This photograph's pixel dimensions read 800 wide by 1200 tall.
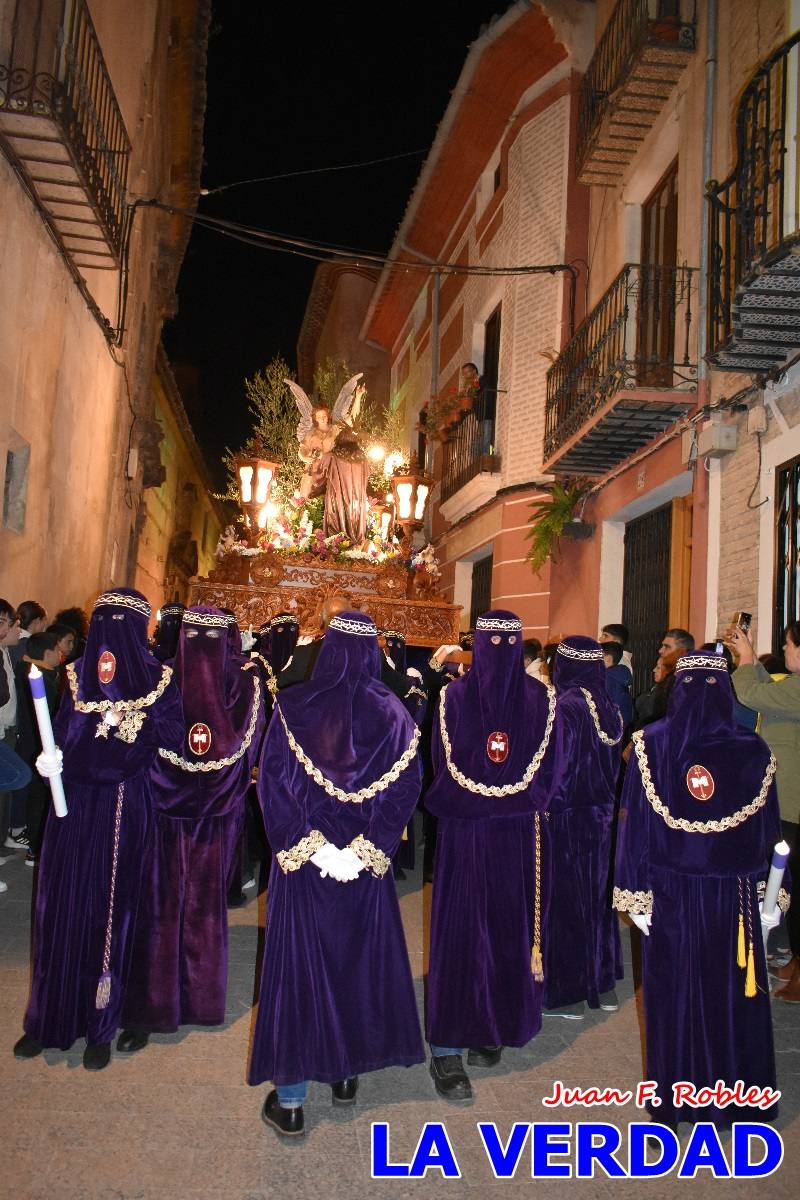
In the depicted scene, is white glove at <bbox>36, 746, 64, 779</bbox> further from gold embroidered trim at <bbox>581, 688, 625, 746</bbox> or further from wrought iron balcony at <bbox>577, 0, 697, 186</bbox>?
wrought iron balcony at <bbox>577, 0, 697, 186</bbox>

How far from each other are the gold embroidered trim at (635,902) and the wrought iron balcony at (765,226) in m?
4.94

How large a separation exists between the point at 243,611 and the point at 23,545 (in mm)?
2599

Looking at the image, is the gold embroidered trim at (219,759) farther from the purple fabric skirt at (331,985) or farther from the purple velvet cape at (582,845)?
the purple velvet cape at (582,845)

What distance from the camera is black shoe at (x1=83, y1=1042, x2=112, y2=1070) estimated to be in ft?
13.8

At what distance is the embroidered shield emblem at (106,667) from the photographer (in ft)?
14.1

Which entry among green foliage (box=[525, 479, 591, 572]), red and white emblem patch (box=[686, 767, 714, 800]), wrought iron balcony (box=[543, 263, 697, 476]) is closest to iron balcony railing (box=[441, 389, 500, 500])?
green foliage (box=[525, 479, 591, 572])

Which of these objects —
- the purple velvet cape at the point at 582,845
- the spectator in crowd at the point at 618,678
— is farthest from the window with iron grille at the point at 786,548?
the purple velvet cape at the point at 582,845

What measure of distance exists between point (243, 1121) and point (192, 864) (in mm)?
1258

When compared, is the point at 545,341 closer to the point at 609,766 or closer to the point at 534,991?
the point at 609,766

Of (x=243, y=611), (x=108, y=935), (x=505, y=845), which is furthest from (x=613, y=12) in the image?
(x=108, y=935)

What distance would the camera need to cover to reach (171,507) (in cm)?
2564

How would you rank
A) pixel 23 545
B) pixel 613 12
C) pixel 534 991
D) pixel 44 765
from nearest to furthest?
pixel 44 765 < pixel 534 991 < pixel 23 545 < pixel 613 12

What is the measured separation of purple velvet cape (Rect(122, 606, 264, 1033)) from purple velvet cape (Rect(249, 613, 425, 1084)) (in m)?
0.85

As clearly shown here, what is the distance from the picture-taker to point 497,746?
447 centimetres
